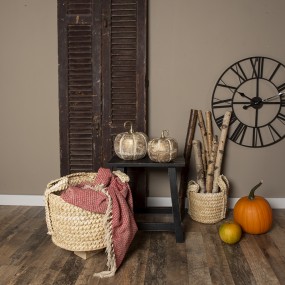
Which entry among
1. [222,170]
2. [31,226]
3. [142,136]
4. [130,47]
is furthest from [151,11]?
[31,226]

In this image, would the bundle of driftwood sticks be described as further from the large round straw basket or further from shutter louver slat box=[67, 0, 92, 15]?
shutter louver slat box=[67, 0, 92, 15]

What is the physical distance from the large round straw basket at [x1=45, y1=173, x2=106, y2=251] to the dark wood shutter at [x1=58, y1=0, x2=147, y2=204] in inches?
35.2

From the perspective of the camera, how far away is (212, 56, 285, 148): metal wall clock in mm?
3029

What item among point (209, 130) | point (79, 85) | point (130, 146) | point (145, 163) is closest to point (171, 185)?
point (145, 163)

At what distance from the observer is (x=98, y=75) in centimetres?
303

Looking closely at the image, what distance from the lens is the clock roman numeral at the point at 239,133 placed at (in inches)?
122

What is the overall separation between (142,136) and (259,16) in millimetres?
1419

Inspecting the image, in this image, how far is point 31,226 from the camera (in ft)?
9.23

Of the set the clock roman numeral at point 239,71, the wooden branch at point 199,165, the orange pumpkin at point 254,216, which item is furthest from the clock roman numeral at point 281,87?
the orange pumpkin at point 254,216

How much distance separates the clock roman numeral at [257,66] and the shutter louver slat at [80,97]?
135 cm

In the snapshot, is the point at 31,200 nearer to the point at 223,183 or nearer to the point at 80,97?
the point at 80,97

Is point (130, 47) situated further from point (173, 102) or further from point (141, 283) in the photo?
point (141, 283)

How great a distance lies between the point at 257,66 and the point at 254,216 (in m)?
1.24

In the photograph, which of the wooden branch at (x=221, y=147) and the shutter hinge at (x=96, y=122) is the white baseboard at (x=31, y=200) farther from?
the shutter hinge at (x=96, y=122)
